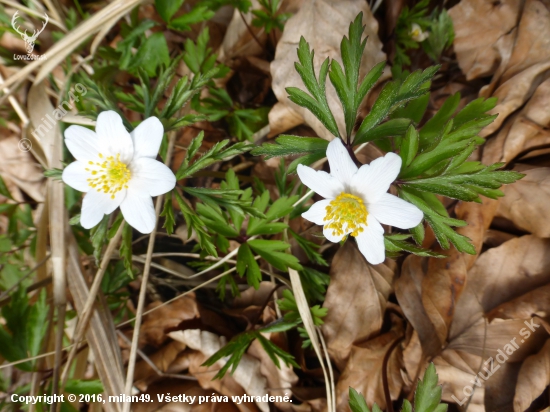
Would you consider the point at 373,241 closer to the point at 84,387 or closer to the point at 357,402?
the point at 357,402

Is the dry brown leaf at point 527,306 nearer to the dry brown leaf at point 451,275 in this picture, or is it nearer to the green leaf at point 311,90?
the dry brown leaf at point 451,275

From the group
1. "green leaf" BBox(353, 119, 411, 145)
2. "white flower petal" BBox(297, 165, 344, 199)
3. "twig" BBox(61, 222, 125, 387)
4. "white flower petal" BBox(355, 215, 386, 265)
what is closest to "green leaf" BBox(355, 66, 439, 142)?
"green leaf" BBox(353, 119, 411, 145)

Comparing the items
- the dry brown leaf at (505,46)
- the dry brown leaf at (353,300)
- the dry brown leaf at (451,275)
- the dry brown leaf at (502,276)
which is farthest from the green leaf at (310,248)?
the dry brown leaf at (505,46)

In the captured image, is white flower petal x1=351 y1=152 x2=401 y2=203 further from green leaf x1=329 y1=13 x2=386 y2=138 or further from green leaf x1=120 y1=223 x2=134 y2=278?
green leaf x1=120 y1=223 x2=134 y2=278

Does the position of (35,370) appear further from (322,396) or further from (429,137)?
(429,137)

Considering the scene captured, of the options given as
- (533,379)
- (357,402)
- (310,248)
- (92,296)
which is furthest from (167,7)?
(533,379)

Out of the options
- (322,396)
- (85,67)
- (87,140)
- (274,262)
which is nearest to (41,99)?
(85,67)
